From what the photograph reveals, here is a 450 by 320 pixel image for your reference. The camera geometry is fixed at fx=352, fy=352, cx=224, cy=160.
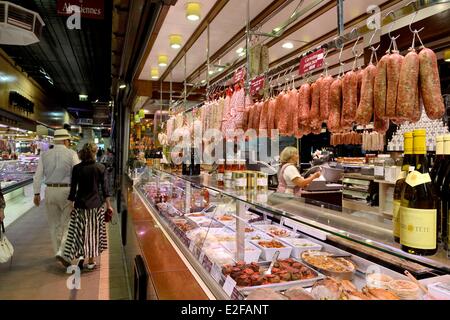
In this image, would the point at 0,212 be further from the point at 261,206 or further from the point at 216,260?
the point at 261,206

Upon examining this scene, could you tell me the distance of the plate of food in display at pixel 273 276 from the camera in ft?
5.74

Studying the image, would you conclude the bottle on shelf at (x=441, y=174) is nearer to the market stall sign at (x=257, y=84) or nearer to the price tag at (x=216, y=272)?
the price tag at (x=216, y=272)

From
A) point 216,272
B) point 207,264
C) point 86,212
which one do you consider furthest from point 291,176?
point 216,272

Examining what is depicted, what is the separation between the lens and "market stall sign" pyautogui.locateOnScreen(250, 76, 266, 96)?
9.74 ft

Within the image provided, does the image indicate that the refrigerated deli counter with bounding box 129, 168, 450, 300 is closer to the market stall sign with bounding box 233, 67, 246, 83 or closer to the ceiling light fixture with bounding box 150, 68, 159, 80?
the market stall sign with bounding box 233, 67, 246, 83

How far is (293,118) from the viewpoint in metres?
2.64

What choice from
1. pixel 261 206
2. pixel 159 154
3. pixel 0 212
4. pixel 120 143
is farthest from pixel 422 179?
pixel 120 143

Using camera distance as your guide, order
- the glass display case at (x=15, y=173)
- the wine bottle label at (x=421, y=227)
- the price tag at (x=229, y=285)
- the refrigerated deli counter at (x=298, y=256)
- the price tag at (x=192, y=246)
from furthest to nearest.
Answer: the glass display case at (x=15, y=173), the price tag at (x=192, y=246), the price tag at (x=229, y=285), the refrigerated deli counter at (x=298, y=256), the wine bottle label at (x=421, y=227)

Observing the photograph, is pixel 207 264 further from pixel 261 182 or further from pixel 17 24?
pixel 17 24

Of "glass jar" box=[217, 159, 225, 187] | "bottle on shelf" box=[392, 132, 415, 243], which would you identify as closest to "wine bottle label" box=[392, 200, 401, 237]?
"bottle on shelf" box=[392, 132, 415, 243]

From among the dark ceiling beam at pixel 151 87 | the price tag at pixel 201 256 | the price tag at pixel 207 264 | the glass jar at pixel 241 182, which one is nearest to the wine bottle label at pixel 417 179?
the price tag at pixel 207 264

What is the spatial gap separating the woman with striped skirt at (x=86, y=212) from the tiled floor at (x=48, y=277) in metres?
0.28

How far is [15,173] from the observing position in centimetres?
948
